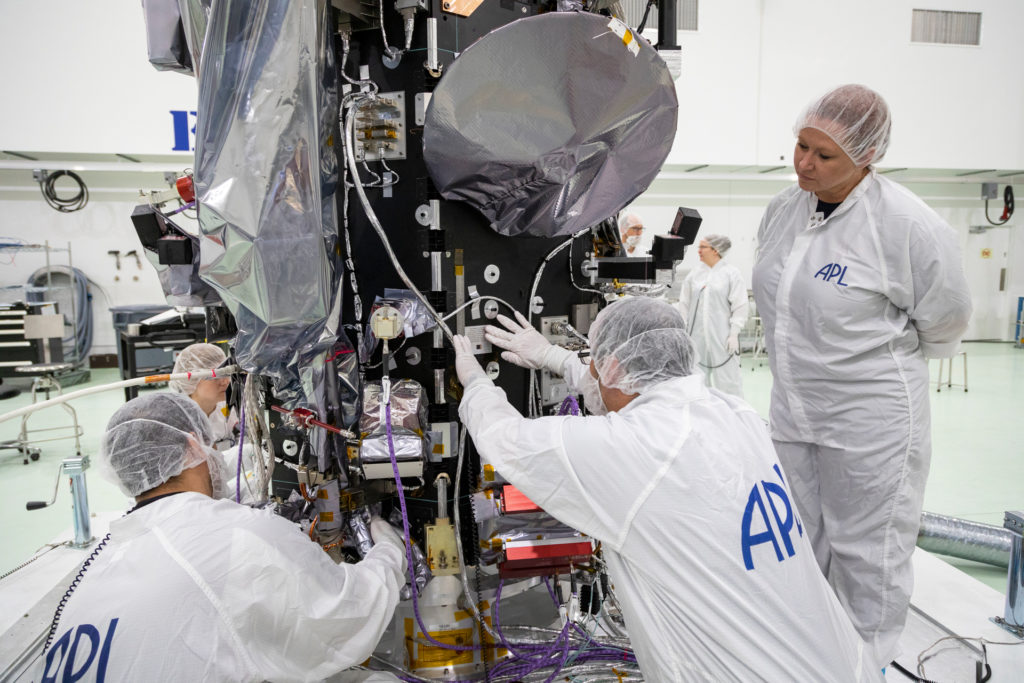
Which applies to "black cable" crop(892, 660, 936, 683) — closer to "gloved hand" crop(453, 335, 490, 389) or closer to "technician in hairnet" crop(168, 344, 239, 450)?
"gloved hand" crop(453, 335, 490, 389)

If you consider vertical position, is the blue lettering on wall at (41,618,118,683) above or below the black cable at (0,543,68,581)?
above

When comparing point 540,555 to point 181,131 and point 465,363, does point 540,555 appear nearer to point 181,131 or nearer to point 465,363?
point 465,363

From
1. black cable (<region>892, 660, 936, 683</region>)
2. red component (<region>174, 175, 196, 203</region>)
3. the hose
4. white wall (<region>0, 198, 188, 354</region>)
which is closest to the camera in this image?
red component (<region>174, 175, 196, 203</region>)

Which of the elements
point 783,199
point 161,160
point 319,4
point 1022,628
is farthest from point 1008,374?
point 161,160

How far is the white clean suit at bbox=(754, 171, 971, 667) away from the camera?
1.65 metres

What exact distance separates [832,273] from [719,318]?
2.65 meters

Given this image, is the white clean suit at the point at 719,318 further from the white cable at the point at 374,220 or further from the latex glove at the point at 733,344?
the white cable at the point at 374,220

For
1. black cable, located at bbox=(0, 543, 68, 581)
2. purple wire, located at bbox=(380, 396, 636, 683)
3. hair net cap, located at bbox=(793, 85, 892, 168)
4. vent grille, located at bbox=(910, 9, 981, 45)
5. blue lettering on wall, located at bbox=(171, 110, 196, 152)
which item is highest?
vent grille, located at bbox=(910, 9, 981, 45)

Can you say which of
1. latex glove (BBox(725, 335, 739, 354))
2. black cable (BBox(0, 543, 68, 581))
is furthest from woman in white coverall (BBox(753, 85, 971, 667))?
black cable (BBox(0, 543, 68, 581))

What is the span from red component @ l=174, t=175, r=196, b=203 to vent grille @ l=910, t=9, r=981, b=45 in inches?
305

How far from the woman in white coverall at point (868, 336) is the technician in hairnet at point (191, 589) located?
4.21ft

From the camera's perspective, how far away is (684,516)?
1115mm

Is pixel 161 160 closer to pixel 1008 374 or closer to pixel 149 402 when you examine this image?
pixel 149 402

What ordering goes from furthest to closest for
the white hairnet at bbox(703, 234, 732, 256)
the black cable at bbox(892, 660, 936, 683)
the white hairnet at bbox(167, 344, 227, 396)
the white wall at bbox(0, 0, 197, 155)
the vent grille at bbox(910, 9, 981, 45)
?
the vent grille at bbox(910, 9, 981, 45) < the white wall at bbox(0, 0, 197, 155) < the white hairnet at bbox(703, 234, 732, 256) < the white hairnet at bbox(167, 344, 227, 396) < the black cable at bbox(892, 660, 936, 683)
